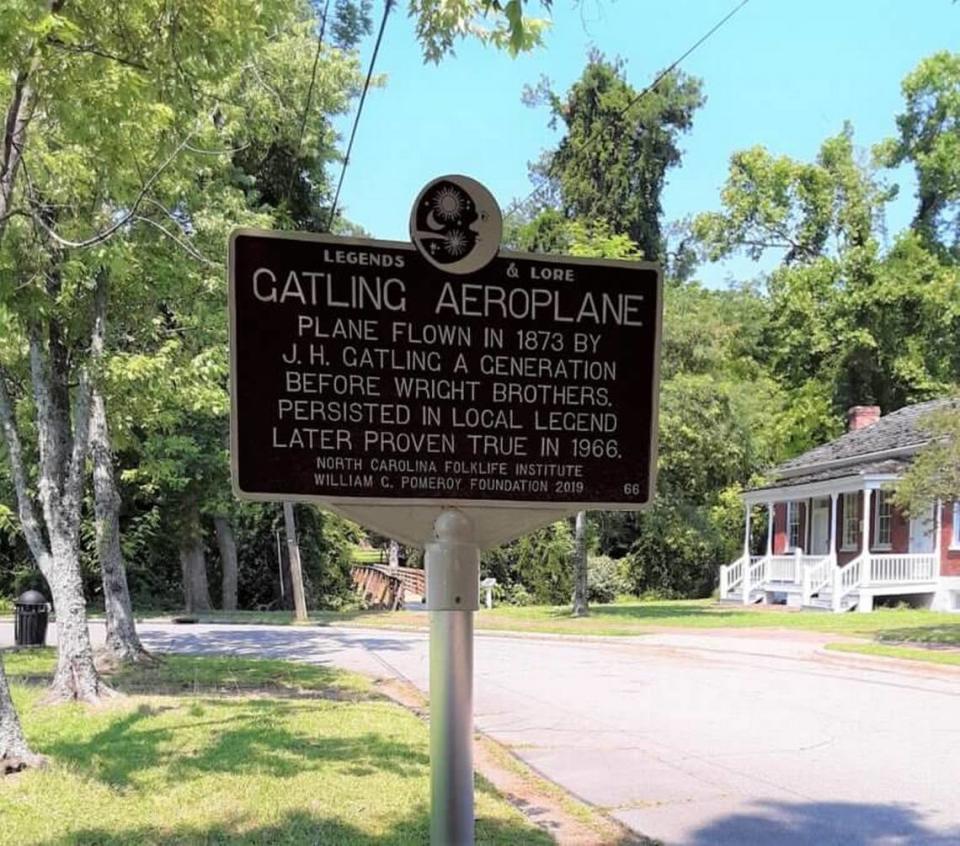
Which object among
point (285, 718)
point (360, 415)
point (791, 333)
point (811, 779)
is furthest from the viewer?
point (791, 333)

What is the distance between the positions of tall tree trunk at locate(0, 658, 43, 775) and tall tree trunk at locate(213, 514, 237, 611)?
21246 millimetres

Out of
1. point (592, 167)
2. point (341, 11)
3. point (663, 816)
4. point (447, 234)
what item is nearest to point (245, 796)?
point (663, 816)

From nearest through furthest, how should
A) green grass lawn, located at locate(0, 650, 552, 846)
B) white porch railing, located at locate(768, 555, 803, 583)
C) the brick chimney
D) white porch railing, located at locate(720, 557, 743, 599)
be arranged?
green grass lawn, located at locate(0, 650, 552, 846), white porch railing, located at locate(768, 555, 803, 583), white porch railing, located at locate(720, 557, 743, 599), the brick chimney

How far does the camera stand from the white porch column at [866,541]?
81.9 ft

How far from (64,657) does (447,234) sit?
8122mm

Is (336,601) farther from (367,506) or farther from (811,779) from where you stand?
(367,506)

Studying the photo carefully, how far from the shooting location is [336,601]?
29.9 metres

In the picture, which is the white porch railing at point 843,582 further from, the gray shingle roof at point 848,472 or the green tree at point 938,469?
the green tree at point 938,469

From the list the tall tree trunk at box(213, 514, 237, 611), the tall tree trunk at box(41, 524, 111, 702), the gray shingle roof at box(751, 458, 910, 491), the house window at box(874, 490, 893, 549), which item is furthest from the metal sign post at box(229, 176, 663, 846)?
the house window at box(874, 490, 893, 549)

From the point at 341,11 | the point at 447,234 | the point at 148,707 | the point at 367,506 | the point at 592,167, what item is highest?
the point at 592,167

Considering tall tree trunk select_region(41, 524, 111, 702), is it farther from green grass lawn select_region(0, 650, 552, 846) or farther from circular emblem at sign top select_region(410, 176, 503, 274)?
circular emblem at sign top select_region(410, 176, 503, 274)

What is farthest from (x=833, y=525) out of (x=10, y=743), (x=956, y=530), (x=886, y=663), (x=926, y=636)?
(x=10, y=743)

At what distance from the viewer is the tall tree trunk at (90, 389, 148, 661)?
12.5 metres

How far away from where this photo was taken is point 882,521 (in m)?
27.8
